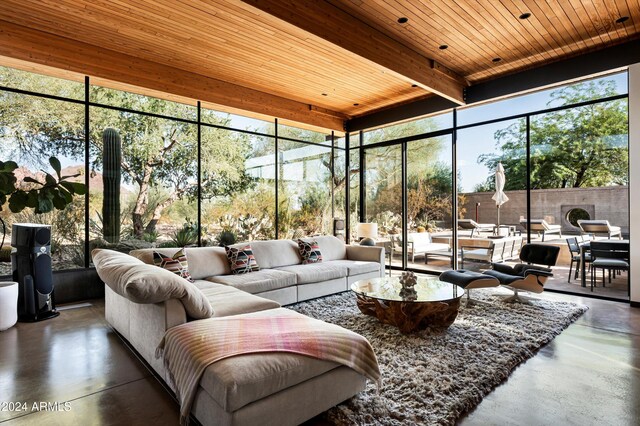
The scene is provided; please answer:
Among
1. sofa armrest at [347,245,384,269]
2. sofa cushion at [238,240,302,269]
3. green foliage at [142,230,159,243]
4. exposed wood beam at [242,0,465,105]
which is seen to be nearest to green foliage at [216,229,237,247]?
green foliage at [142,230,159,243]

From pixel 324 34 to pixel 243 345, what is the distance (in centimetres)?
325

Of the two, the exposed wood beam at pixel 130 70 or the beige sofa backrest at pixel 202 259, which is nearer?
the beige sofa backrest at pixel 202 259

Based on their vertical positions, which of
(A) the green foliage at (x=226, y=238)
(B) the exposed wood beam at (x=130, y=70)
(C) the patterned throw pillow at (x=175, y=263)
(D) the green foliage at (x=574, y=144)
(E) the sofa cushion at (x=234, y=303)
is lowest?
(E) the sofa cushion at (x=234, y=303)

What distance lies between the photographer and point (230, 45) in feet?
15.2

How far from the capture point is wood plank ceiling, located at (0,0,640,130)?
375 centimetres

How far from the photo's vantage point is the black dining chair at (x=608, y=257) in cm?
471

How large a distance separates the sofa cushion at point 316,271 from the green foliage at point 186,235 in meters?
1.82

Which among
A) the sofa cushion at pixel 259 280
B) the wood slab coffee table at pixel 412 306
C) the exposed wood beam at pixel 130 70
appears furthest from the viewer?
the exposed wood beam at pixel 130 70

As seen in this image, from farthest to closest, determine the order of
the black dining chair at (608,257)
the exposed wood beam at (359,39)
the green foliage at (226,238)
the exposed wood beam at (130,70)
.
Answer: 1. the green foliage at (226,238)
2. the black dining chair at (608,257)
3. the exposed wood beam at (130,70)
4. the exposed wood beam at (359,39)

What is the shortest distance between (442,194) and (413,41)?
308cm

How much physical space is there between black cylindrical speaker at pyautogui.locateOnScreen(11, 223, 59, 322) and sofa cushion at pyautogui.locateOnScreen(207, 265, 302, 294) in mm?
1813

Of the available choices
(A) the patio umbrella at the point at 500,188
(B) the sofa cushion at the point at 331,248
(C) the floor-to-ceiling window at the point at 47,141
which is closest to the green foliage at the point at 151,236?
(C) the floor-to-ceiling window at the point at 47,141

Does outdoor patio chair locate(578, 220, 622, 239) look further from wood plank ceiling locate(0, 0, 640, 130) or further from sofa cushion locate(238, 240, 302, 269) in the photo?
sofa cushion locate(238, 240, 302, 269)

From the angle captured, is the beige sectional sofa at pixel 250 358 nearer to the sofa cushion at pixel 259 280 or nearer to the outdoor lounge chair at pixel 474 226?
the sofa cushion at pixel 259 280
